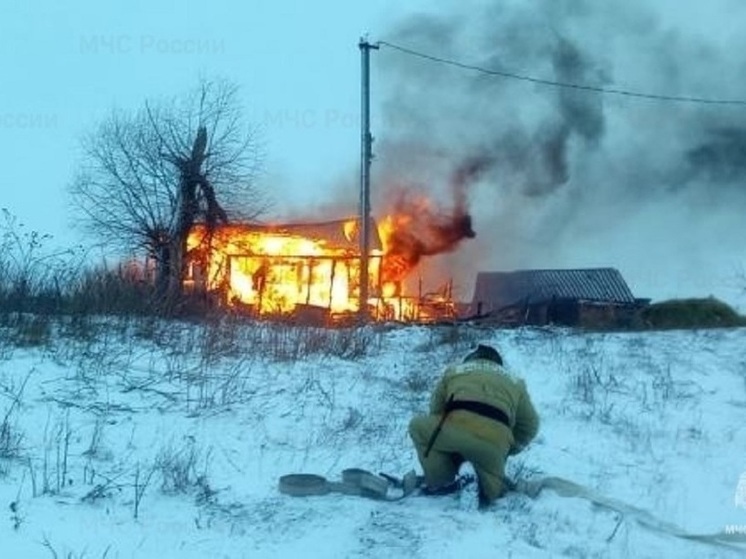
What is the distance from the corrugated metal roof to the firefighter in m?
29.9

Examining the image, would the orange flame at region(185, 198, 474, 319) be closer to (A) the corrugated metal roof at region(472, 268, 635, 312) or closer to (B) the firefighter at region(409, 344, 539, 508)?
(A) the corrugated metal roof at region(472, 268, 635, 312)

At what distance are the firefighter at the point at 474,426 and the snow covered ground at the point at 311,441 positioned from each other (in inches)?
8.1

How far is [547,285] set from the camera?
39562 millimetres

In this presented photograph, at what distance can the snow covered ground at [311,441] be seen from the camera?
675 cm

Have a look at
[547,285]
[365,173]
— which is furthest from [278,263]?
[547,285]

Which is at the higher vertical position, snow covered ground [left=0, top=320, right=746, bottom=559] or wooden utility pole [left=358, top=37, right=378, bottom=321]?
wooden utility pole [left=358, top=37, right=378, bottom=321]

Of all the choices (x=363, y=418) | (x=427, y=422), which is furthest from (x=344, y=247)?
(x=427, y=422)

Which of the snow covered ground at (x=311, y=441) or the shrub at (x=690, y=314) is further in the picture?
the shrub at (x=690, y=314)

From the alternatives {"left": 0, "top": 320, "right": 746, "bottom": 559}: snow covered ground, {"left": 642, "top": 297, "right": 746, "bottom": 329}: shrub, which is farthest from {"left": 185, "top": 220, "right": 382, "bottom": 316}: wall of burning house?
{"left": 0, "top": 320, "right": 746, "bottom": 559}: snow covered ground

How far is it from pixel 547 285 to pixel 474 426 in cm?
3268

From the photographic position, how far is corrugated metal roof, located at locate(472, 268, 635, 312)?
38.8 meters

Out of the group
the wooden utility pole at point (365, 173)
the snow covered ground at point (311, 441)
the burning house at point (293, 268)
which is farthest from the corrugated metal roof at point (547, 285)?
the snow covered ground at point (311, 441)

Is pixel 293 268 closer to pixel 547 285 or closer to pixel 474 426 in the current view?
pixel 547 285

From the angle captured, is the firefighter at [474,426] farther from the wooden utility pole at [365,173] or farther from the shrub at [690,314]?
the wooden utility pole at [365,173]
